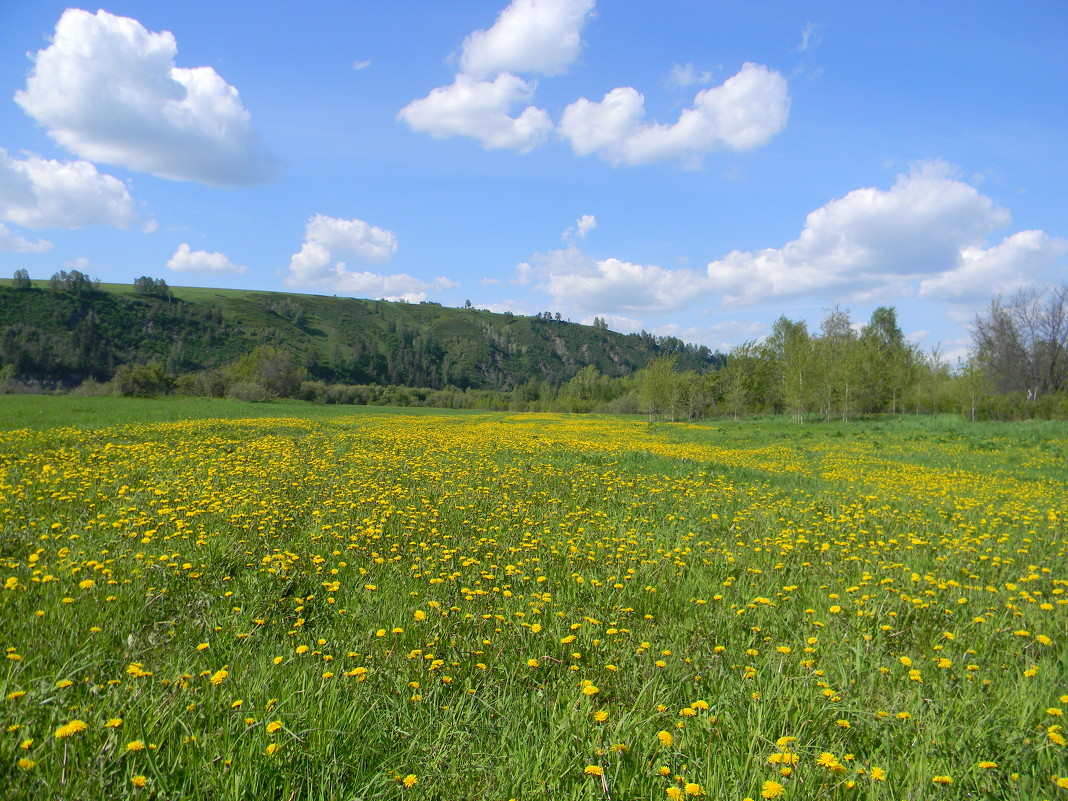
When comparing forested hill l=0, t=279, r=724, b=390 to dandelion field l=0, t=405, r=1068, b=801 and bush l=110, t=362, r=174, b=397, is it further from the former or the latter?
dandelion field l=0, t=405, r=1068, b=801

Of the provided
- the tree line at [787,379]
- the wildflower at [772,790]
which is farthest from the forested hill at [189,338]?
the wildflower at [772,790]

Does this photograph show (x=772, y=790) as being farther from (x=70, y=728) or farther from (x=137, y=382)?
(x=137, y=382)

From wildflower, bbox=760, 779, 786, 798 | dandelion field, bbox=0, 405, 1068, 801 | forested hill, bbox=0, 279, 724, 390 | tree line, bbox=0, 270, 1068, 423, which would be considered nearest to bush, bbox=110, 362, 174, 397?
tree line, bbox=0, 270, 1068, 423

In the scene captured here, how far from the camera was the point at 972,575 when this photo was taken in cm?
550

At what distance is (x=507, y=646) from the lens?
354 centimetres

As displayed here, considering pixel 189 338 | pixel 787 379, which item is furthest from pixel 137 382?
pixel 189 338

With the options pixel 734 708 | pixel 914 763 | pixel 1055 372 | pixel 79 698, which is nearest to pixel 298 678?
pixel 79 698

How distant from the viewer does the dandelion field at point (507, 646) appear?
222cm

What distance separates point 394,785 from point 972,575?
620cm

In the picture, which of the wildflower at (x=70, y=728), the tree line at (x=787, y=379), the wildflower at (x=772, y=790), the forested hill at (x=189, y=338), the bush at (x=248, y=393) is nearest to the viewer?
the wildflower at (x=70, y=728)

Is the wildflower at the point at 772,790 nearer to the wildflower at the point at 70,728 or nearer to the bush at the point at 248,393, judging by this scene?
the wildflower at the point at 70,728

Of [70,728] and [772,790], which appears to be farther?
[772,790]

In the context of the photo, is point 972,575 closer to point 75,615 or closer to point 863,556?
point 863,556

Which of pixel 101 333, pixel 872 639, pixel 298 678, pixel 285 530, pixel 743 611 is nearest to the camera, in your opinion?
pixel 298 678
